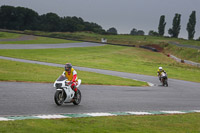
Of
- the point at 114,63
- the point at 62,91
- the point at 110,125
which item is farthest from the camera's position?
the point at 114,63

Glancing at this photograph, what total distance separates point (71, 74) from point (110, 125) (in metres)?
3.91

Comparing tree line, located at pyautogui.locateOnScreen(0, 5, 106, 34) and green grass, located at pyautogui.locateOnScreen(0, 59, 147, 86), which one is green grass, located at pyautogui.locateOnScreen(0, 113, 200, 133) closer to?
green grass, located at pyautogui.locateOnScreen(0, 59, 147, 86)

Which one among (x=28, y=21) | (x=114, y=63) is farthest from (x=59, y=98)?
(x=28, y=21)

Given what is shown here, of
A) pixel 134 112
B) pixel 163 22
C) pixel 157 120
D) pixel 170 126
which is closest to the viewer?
pixel 170 126

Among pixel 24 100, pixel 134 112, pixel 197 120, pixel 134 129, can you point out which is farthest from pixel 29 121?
pixel 197 120

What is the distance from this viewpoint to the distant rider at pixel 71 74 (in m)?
12.7

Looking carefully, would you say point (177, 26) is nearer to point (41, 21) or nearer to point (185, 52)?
point (41, 21)

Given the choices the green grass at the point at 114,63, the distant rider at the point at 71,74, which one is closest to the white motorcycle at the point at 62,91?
the distant rider at the point at 71,74

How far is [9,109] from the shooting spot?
10758mm

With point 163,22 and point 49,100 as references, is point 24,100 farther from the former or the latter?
point 163,22

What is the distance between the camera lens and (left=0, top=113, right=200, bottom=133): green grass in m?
8.19

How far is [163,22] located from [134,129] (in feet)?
492

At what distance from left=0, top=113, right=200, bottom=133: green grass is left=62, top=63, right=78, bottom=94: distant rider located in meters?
2.43

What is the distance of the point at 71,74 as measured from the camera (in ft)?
42.2
